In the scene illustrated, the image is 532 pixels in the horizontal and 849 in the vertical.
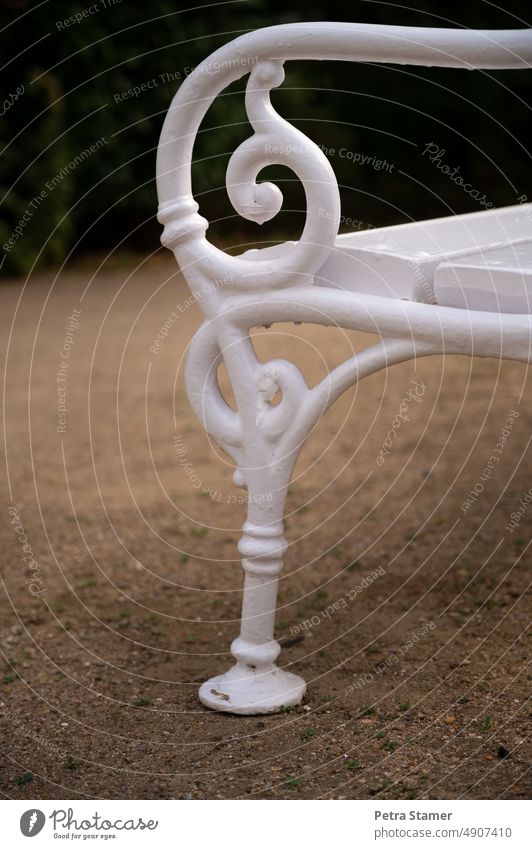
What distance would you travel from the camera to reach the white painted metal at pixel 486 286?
1.53 metres

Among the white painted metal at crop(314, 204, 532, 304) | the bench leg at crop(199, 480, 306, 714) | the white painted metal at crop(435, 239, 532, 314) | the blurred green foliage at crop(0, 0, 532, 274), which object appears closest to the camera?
the white painted metal at crop(435, 239, 532, 314)

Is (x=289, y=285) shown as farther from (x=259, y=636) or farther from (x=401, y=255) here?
(x=259, y=636)

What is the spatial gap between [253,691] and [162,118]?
17.5ft

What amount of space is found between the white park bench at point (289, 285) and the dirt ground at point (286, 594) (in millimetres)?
169

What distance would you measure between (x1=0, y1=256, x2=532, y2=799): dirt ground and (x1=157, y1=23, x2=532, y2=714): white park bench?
0.17 metres

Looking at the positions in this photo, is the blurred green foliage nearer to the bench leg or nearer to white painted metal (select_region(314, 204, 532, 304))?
white painted metal (select_region(314, 204, 532, 304))

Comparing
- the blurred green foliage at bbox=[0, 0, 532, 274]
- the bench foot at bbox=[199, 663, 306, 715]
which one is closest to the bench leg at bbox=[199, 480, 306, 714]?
the bench foot at bbox=[199, 663, 306, 715]

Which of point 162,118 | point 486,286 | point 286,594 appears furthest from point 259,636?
point 162,118

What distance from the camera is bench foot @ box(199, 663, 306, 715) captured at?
189cm

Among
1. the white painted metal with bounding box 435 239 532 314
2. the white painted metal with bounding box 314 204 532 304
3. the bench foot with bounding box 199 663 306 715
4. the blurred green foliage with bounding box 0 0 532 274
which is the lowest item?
the bench foot with bounding box 199 663 306 715

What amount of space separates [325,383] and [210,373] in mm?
245

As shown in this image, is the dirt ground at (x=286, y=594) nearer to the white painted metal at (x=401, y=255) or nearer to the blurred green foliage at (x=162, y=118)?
the white painted metal at (x=401, y=255)

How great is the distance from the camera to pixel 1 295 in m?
5.80

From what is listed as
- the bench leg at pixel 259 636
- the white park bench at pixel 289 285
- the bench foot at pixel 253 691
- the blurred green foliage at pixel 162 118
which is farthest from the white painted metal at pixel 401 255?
the blurred green foliage at pixel 162 118
